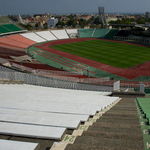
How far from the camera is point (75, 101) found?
9.30m

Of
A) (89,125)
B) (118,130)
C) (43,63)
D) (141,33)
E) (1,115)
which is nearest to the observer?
(118,130)

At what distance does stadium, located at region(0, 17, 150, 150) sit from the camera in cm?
425

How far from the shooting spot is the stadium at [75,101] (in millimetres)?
4250

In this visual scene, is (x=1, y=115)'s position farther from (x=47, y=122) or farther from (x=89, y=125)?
(x=89, y=125)

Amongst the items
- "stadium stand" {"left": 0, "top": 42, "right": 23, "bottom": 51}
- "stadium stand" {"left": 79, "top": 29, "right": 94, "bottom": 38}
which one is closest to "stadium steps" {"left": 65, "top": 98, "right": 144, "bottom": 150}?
"stadium stand" {"left": 0, "top": 42, "right": 23, "bottom": 51}

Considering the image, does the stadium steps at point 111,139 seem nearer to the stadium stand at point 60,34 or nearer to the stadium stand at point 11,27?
the stadium stand at point 60,34

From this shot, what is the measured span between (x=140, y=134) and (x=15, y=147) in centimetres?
322

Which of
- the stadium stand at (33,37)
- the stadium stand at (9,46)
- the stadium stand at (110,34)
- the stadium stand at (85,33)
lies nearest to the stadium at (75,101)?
the stadium stand at (9,46)

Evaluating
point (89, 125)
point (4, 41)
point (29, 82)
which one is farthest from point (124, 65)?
point (4, 41)

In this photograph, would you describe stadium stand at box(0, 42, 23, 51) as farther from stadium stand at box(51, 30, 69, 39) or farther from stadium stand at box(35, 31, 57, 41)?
stadium stand at box(51, 30, 69, 39)

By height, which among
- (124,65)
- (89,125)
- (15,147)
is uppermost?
(15,147)

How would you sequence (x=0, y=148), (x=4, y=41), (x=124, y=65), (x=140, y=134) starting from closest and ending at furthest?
(x=0, y=148), (x=140, y=134), (x=124, y=65), (x=4, y=41)

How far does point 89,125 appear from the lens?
17.5 ft

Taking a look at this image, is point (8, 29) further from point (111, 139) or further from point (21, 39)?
point (111, 139)
